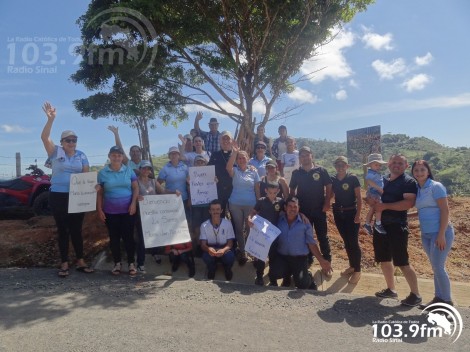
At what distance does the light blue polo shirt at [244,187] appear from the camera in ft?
19.9

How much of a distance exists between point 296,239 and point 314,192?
2.86ft

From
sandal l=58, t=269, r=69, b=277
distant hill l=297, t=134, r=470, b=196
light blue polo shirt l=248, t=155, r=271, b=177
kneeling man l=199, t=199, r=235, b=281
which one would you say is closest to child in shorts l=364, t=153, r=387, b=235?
distant hill l=297, t=134, r=470, b=196

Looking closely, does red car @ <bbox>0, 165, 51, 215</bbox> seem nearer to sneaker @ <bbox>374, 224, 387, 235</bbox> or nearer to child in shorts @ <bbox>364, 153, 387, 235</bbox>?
child in shorts @ <bbox>364, 153, 387, 235</bbox>

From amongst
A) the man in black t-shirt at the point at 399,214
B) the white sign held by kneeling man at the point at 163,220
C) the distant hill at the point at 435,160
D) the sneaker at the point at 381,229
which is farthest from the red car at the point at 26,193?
the man in black t-shirt at the point at 399,214

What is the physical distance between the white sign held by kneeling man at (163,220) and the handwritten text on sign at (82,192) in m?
0.77

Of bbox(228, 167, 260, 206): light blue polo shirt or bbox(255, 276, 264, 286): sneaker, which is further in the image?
bbox(228, 167, 260, 206): light blue polo shirt

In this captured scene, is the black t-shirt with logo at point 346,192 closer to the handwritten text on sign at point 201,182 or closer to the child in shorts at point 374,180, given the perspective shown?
the child in shorts at point 374,180

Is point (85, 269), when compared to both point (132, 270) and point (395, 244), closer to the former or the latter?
point (132, 270)

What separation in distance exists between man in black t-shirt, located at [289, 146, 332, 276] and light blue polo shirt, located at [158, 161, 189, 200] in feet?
6.56

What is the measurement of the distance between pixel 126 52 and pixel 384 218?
6.03m

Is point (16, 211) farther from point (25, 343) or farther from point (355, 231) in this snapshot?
point (355, 231)

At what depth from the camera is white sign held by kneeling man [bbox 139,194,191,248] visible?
5820 millimetres

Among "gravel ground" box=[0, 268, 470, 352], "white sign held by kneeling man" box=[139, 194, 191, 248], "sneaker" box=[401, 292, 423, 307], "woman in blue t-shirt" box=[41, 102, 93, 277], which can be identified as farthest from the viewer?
"white sign held by kneeling man" box=[139, 194, 191, 248]

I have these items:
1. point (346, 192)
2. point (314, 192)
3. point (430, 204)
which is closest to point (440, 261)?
point (430, 204)
